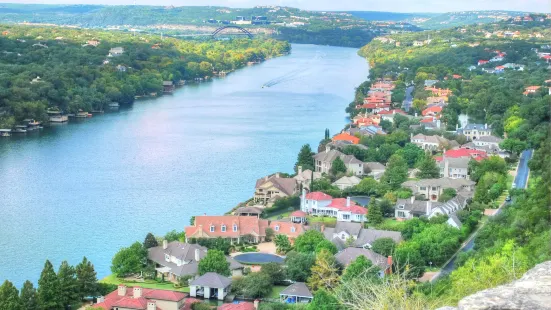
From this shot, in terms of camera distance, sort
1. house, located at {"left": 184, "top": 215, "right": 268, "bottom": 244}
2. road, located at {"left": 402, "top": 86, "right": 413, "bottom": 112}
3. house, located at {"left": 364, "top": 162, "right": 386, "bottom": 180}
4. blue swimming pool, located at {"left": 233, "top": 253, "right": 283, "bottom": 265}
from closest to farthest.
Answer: blue swimming pool, located at {"left": 233, "top": 253, "right": 283, "bottom": 265} < house, located at {"left": 184, "top": 215, "right": 268, "bottom": 244} < house, located at {"left": 364, "top": 162, "right": 386, "bottom": 180} < road, located at {"left": 402, "top": 86, "right": 413, "bottom": 112}

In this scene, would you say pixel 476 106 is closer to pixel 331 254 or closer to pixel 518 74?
pixel 518 74

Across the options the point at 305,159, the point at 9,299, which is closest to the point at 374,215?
the point at 305,159

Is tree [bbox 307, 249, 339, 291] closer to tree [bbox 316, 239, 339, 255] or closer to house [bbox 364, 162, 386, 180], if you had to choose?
tree [bbox 316, 239, 339, 255]

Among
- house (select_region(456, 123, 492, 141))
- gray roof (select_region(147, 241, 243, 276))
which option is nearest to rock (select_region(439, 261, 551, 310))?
gray roof (select_region(147, 241, 243, 276))

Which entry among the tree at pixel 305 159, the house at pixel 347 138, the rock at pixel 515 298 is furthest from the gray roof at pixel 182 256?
the house at pixel 347 138

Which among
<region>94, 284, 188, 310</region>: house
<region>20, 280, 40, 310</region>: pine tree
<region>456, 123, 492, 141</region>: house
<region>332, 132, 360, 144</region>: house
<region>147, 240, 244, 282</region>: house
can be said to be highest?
<region>20, 280, 40, 310</region>: pine tree

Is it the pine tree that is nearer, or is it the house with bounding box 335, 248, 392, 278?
the pine tree

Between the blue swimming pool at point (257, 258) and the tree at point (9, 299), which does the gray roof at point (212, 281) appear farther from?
the tree at point (9, 299)

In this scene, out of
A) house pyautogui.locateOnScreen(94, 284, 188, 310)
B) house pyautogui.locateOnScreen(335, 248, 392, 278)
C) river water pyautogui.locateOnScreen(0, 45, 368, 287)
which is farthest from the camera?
river water pyautogui.locateOnScreen(0, 45, 368, 287)
